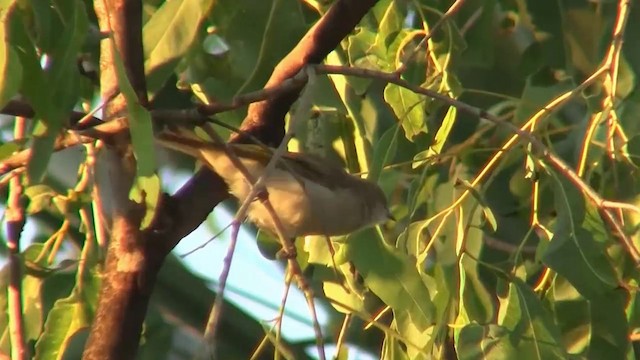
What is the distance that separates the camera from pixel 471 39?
1.67 m

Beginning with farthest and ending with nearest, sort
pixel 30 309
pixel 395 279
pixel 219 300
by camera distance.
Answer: pixel 30 309
pixel 395 279
pixel 219 300

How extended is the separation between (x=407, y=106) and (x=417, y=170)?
104 millimetres

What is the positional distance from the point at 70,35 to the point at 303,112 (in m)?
0.23

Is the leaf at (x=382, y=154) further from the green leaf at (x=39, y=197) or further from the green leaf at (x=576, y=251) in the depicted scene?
the green leaf at (x=39, y=197)

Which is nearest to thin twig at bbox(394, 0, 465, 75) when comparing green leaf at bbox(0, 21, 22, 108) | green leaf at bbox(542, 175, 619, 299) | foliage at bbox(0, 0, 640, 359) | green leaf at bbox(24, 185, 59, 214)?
foliage at bbox(0, 0, 640, 359)

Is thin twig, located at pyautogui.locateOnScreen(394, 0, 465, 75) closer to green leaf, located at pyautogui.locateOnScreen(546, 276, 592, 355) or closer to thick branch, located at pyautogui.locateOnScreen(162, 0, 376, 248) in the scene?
thick branch, located at pyautogui.locateOnScreen(162, 0, 376, 248)

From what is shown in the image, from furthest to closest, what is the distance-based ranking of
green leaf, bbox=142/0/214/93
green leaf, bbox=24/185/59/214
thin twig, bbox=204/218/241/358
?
1. green leaf, bbox=24/185/59/214
2. green leaf, bbox=142/0/214/93
3. thin twig, bbox=204/218/241/358

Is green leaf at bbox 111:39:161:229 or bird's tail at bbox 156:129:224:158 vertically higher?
green leaf at bbox 111:39:161:229

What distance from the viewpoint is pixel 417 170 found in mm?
1476

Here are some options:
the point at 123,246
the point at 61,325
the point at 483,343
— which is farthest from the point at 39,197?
the point at 483,343

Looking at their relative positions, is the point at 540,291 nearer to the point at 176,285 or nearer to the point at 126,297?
the point at 126,297

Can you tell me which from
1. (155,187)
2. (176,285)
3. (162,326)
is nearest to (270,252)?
(162,326)

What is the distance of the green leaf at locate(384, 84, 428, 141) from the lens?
141cm

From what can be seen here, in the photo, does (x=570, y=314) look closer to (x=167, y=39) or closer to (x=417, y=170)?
(x=417, y=170)
